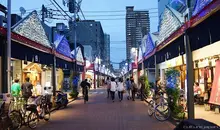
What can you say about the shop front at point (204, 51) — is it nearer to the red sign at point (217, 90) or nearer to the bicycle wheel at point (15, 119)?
the red sign at point (217, 90)

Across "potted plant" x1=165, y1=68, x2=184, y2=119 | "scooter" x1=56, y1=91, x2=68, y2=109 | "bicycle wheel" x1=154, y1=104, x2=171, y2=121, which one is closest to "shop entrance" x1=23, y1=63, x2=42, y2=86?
"scooter" x1=56, y1=91, x2=68, y2=109

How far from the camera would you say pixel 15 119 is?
401 inches

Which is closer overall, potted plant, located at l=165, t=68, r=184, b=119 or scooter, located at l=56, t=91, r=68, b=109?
potted plant, located at l=165, t=68, r=184, b=119

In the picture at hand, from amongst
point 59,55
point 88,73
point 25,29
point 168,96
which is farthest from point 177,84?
point 88,73

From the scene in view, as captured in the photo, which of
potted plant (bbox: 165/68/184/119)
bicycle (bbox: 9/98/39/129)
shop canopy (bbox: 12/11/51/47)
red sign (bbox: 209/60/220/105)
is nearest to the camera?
bicycle (bbox: 9/98/39/129)

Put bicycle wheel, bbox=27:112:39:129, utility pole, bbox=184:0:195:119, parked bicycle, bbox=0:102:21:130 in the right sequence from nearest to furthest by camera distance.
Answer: parked bicycle, bbox=0:102:21:130, utility pole, bbox=184:0:195:119, bicycle wheel, bbox=27:112:39:129

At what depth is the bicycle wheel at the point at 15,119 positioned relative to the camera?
9873 mm

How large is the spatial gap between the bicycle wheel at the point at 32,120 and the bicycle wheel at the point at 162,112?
510 centimetres

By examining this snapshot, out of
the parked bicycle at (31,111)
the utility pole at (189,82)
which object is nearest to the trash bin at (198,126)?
the utility pole at (189,82)

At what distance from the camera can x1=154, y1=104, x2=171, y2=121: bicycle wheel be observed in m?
12.9

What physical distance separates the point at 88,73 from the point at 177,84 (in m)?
46.7

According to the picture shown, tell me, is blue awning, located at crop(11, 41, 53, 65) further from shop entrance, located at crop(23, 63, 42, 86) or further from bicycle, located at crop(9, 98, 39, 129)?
bicycle, located at crop(9, 98, 39, 129)

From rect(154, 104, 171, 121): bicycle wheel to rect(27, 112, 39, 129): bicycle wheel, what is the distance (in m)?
5.10

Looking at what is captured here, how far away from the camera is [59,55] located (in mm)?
25250
